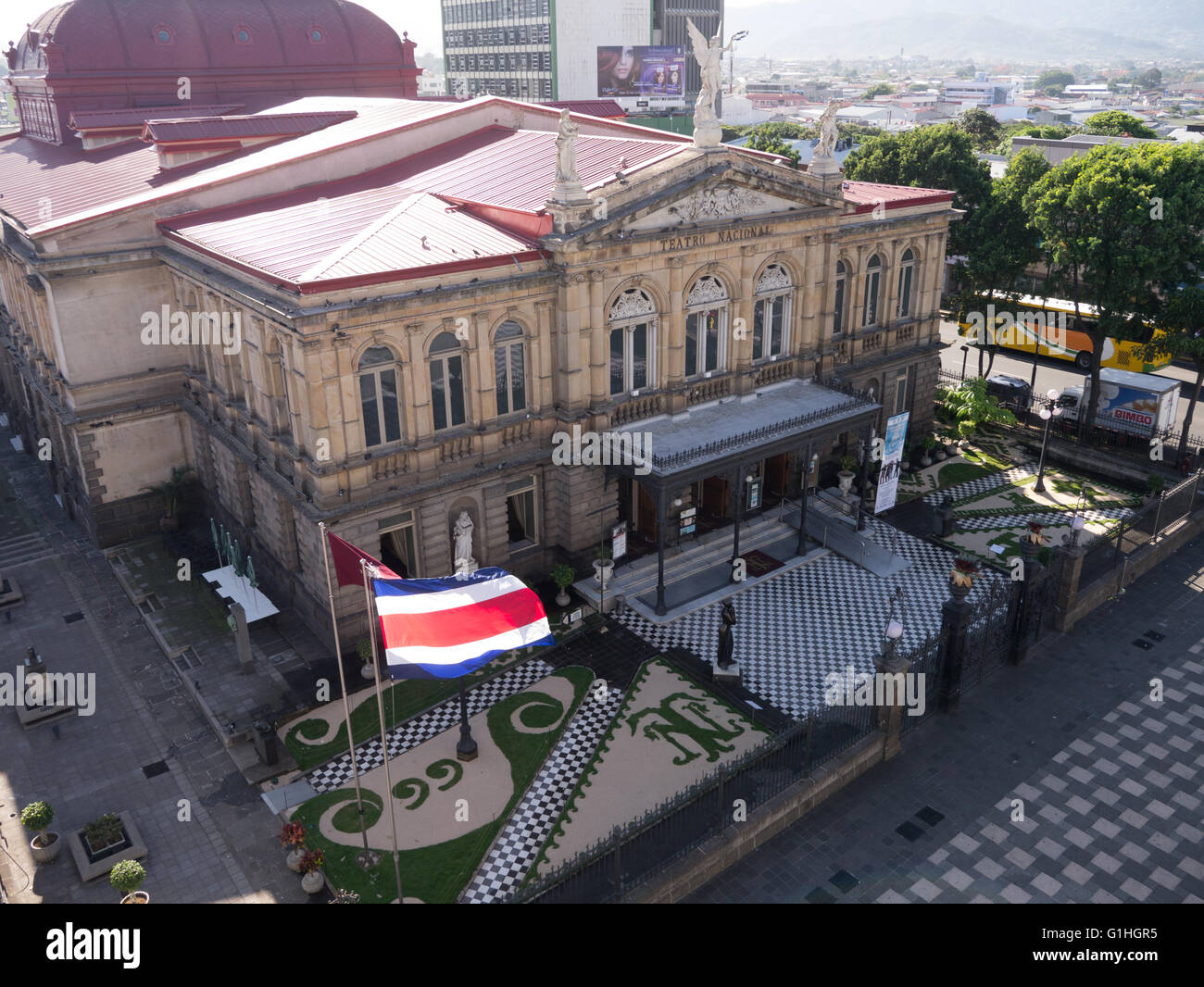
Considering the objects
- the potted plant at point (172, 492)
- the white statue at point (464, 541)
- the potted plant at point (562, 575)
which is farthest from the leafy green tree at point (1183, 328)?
the potted plant at point (172, 492)

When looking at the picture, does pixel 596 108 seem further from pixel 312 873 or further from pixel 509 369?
pixel 312 873

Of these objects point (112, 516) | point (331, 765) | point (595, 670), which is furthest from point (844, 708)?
point (112, 516)

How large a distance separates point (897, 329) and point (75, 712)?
37.3 metres

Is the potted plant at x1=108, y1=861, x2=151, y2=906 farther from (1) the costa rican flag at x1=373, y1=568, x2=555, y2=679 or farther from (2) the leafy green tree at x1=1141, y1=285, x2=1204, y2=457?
(2) the leafy green tree at x1=1141, y1=285, x2=1204, y2=457

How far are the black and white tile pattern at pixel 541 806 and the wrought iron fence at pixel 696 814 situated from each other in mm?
866

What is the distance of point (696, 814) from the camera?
23.5 meters

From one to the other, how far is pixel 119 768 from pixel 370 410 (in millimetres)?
13010

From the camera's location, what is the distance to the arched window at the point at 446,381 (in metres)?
31.9

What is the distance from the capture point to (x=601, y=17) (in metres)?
136

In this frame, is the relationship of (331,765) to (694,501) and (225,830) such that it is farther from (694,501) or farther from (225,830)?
(694,501)

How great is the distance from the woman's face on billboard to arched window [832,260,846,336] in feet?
334

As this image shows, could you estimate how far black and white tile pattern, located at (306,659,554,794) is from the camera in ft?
91.2

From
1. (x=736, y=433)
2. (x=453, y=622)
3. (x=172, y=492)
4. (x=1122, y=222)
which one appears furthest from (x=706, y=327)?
(x=172, y=492)

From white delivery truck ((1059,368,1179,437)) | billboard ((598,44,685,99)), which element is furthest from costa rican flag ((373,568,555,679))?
billboard ((598,44,685,99))
